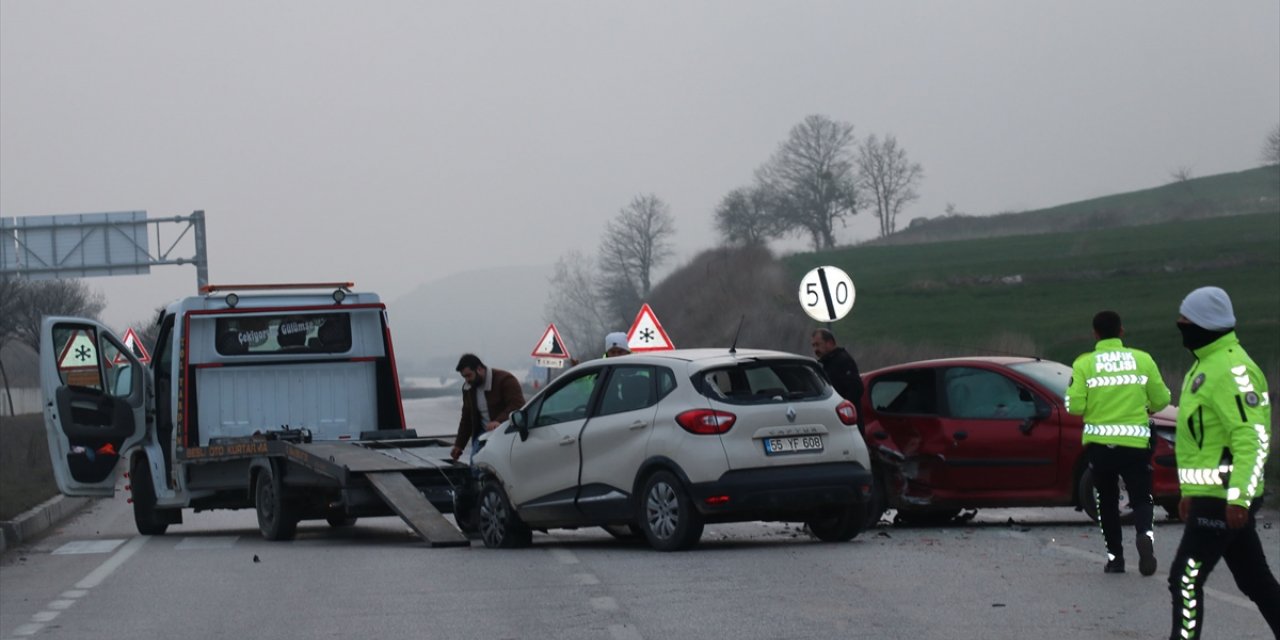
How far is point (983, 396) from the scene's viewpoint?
15.0m

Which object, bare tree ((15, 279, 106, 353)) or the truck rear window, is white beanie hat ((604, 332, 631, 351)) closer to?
the truck rear window

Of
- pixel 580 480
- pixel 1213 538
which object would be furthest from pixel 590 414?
pixel 1213 538

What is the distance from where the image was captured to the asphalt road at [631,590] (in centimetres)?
909

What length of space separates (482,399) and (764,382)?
4.04 metres

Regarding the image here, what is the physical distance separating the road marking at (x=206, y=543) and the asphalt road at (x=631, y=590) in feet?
0.66

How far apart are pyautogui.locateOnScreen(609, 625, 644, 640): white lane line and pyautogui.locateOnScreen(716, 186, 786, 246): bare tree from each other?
274 ft

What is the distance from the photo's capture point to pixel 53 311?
225ft

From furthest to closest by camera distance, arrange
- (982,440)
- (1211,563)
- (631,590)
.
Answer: (982,440) → (631,590) → (1211,563)

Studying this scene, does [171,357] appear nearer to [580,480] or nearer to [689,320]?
[580,480]

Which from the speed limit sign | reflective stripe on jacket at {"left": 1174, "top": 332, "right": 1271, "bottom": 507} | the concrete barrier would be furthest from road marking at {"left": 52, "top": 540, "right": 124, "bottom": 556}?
reflective stripe on jacket at {"left": 1174, "top": 332, "right": 1271, "bottom": 507}

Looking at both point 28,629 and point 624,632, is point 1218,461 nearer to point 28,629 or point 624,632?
point 624,632

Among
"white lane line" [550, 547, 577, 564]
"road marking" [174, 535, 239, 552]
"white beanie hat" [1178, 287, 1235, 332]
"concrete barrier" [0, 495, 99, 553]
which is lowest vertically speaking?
"white lane line" [550, 547, 577, 564]

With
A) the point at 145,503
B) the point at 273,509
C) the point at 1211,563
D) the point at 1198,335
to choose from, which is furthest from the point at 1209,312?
the point at 145,503

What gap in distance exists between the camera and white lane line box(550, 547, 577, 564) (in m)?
12.9
